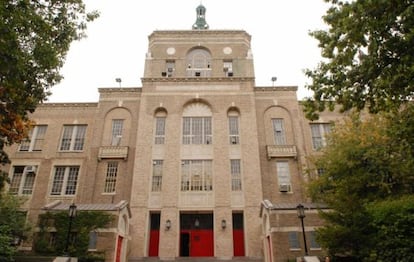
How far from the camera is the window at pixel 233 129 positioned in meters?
25.5

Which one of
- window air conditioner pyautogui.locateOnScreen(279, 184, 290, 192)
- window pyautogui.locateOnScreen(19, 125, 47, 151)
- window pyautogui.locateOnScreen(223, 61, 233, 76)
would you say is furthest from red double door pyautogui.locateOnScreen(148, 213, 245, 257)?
window pyautogui.locateOnScreen(223, 61, 233, 76)

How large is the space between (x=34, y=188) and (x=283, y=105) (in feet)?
72.3

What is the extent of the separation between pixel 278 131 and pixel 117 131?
14.0m

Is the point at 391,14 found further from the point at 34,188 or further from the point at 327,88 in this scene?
the point at 34,188

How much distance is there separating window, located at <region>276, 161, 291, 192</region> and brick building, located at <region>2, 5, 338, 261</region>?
0.08 metres

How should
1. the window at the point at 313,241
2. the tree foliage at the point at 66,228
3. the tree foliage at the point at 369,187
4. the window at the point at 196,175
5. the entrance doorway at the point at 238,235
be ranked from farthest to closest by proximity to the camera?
the window at the point at 196,175 < the entrance doorway at the point at 238,235 < the window at the point at 313,241 < the tree foliage at the point at 66,228 < the tree foliage at the point at 369,187

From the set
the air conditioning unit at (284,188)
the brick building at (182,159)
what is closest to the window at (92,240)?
the brick building at (182,159)

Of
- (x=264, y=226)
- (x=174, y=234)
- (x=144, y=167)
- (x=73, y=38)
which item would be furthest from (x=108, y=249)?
(x=73, y=38)

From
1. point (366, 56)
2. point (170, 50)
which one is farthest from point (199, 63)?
point (366, 56)

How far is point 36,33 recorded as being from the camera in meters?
11.4

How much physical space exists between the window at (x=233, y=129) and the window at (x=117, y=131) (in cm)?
945

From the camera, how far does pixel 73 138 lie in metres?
27.1

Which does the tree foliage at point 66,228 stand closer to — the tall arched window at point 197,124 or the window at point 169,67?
the tall arched window at point 197,124

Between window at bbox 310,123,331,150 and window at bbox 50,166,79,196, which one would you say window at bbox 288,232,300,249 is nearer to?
window at bbox 310,123,331,150
